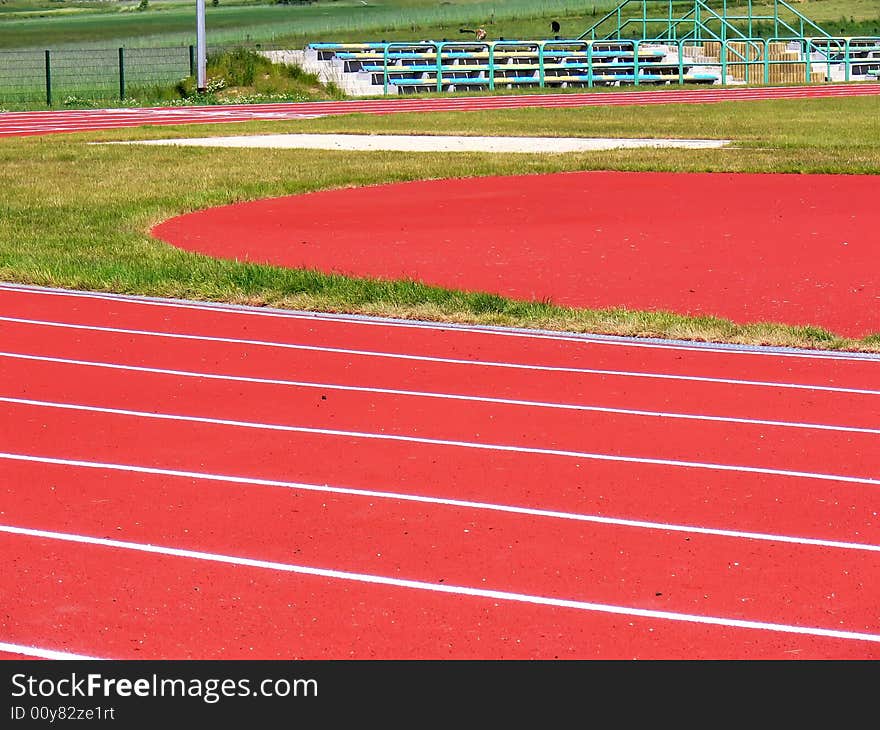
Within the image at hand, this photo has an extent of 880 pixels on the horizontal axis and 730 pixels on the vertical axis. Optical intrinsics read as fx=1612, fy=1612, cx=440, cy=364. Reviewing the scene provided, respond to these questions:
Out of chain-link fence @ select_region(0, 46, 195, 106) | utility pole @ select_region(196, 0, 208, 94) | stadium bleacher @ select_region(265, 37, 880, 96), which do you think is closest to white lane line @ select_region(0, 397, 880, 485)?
utility pole @ select_region(196, 0, 208, 94)

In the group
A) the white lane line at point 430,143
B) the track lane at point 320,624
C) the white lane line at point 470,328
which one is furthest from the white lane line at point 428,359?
the white lane line at point 430,143

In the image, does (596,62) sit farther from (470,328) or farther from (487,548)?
(487,548)

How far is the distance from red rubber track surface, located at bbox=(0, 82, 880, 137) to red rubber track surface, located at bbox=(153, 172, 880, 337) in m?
14.7

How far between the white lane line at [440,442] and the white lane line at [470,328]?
2.48 metres

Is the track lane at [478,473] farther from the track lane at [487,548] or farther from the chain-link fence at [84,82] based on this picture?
the chain-link fence at [84,82]

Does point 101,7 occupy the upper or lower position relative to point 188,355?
upper

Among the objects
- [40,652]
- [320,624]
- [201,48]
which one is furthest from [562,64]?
[40,652]

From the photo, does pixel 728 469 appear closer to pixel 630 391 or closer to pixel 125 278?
pixel 630 391

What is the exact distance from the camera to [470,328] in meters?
10.4

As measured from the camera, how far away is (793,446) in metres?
7.58

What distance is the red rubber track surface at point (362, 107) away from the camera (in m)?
33.2

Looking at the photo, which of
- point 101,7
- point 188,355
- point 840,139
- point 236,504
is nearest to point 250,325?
point 188,355

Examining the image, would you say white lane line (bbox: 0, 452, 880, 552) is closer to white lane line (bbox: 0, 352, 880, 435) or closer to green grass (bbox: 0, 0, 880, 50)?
white lane line (bbox: 0, 352, 880, 435)
